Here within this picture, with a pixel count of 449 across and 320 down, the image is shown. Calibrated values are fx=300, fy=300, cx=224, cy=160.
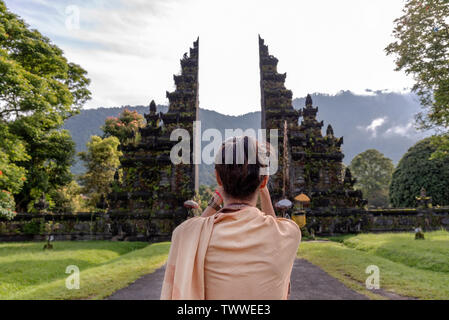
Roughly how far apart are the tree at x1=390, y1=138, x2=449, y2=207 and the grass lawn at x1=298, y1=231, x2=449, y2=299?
1727 cm

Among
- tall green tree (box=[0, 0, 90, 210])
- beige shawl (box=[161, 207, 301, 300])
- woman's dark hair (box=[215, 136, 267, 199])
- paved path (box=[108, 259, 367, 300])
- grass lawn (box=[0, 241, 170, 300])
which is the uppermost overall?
tall green tree (box=[0, 0, 90, 210])

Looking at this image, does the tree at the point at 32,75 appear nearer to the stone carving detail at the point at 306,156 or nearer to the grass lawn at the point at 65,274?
the grass lawn at the point at 65,274

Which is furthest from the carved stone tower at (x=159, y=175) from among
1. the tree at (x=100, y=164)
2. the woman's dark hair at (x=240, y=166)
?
the woman's dark hair at (x=240, y=166)

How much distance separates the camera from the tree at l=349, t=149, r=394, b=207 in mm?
49697

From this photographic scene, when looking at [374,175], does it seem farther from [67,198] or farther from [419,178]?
[67,198]

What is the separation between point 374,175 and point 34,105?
5137cm

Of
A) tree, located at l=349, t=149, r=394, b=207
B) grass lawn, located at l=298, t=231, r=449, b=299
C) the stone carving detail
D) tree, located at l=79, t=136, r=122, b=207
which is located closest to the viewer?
grass lawn, located at l=298, t=231, r=449, b=299

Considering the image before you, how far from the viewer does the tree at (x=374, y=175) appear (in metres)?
49.7

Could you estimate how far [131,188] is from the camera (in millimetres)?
18641

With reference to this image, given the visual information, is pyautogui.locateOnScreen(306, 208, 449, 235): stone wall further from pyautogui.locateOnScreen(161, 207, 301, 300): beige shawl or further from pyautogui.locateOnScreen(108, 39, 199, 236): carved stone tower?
pyautogui.locateOnScreen(161, 207, 301, 300): beige shawl

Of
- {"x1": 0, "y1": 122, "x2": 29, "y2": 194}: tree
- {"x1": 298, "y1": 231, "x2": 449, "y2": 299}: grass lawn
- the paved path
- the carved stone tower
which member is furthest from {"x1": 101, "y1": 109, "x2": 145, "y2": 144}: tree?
the paved path

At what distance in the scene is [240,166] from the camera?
1.73 m

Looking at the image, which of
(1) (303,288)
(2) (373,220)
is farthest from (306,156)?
(1) (303,288)
